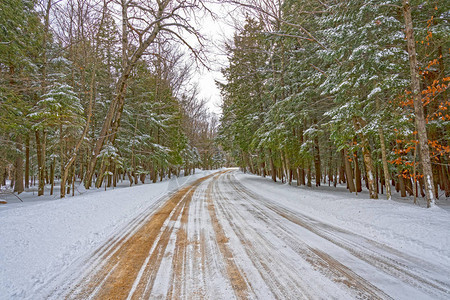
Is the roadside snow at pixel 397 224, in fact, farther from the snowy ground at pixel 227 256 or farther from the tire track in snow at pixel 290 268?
the tire track in snow at pixel 290 268

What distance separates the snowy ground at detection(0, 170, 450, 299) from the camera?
238 cm

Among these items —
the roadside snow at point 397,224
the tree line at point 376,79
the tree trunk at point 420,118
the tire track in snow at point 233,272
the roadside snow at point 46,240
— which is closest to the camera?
the tire track in snow at point 233,272

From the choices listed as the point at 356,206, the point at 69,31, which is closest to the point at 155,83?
the point at 69,31

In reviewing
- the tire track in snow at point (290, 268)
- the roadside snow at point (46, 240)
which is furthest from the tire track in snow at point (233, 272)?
the roadside snow at point (46, 240)

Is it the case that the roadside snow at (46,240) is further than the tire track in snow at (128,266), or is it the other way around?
the roadside snow at (46,240)

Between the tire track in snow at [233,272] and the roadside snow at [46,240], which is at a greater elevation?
the roadside snow at [46,240]

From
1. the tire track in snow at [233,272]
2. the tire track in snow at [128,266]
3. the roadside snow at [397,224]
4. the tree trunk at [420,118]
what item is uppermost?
the tree trunk at [420,118]

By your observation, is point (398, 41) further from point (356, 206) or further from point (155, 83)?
point (155, 83)

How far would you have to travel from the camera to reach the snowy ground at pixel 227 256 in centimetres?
238

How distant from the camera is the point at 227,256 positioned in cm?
323

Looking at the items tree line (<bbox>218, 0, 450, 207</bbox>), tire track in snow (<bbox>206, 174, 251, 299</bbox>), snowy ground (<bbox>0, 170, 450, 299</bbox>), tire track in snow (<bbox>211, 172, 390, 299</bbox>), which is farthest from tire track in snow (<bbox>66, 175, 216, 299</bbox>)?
tree line (<bbox>218, 0, 450, 207</bbox>)

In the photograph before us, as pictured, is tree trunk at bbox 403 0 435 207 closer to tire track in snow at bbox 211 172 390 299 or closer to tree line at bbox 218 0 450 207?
tree line at bbox 218 0 450 207

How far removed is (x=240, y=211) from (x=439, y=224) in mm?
4832

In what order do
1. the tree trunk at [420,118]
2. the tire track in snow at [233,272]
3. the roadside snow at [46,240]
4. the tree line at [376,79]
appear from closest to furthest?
the tire track in snow at [233,272]
the roadside snow at [46,240]
the tree trunk at [420,118]
the tree line at [376,79]
